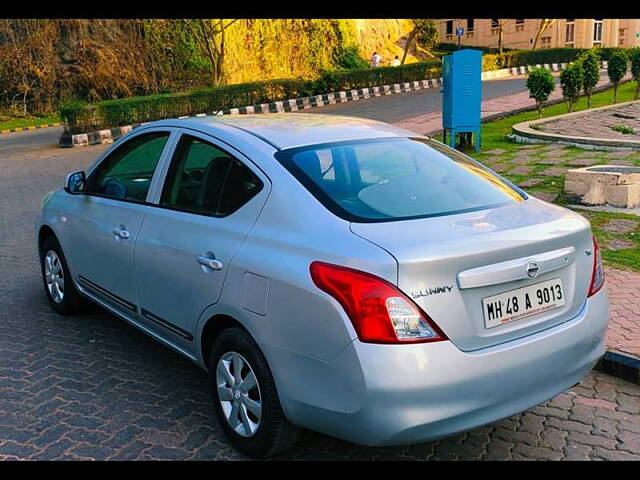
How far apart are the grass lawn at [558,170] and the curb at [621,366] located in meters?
1.94

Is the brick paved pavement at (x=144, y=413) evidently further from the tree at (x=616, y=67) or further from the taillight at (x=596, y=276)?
the tree at (x=616, y=67)

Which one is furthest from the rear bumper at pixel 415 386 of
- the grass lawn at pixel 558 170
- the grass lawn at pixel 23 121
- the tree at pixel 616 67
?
the grass lawn at pixel 23 121

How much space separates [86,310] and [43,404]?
4.98 ft

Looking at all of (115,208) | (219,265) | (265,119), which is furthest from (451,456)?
(115,208)

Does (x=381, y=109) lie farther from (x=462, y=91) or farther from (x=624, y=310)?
(x=624, y=310)

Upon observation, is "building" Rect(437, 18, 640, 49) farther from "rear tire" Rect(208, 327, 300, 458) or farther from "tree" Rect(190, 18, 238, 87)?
"rear tire" Rect(208, 327, 300, 458)

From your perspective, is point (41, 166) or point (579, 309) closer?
point (579, 309)

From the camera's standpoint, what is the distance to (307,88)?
2502 centimetres

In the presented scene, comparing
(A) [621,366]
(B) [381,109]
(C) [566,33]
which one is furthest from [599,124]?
(C) [566,33]

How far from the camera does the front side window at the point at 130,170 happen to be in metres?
4.11

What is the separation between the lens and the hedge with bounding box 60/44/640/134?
18516 millimetres

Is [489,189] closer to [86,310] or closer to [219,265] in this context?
[219,265]

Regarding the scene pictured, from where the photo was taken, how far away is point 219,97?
2209cm

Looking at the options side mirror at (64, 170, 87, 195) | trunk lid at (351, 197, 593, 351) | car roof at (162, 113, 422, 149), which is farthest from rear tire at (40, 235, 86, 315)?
trunk lid at (351, 197, 593, 351)
